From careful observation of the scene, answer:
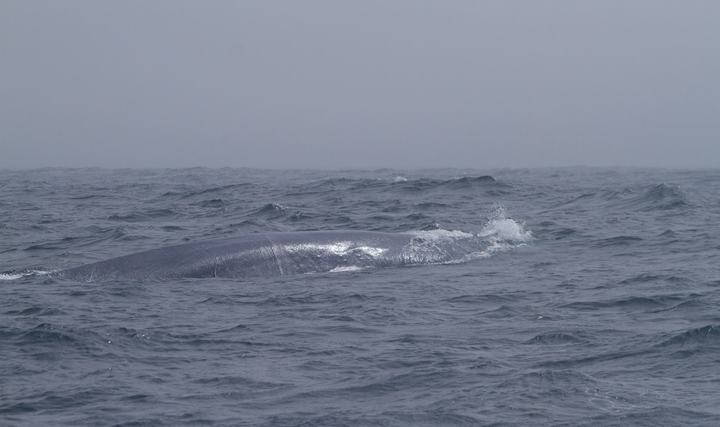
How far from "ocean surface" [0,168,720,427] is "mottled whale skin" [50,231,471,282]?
0.29 metres

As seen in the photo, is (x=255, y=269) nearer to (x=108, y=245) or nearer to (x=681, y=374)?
(x=108, y=245)

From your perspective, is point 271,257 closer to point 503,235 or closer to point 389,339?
point 389,339

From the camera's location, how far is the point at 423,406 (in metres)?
6.12

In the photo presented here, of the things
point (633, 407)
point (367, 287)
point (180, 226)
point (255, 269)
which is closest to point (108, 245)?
point (180, 226)

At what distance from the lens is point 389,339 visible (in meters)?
8.20

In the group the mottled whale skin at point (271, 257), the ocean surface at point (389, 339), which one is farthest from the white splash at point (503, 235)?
the mottled whale skin at point (271, 257)

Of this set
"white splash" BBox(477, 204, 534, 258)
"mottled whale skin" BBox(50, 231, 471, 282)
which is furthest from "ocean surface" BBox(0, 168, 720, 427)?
"mottled whale skin" BBox(50, 231, 471, 282)

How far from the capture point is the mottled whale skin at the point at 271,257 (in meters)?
11.3

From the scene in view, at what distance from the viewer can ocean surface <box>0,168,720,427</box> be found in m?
6.07

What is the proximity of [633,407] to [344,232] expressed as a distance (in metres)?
7.52

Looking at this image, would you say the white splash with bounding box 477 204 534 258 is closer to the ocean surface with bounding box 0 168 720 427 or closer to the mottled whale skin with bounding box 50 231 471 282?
the ocean surface with bounding box 0 168 720 427

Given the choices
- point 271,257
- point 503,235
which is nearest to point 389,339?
point 271,257

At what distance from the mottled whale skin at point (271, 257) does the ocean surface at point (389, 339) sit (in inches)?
11.3

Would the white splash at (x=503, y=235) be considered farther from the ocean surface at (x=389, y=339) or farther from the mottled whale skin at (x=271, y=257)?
the mottled whale skin at (x=271, y=257)
